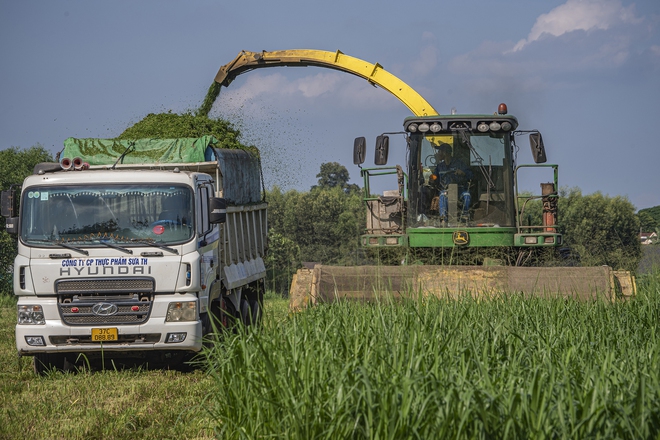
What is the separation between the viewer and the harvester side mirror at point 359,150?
489 inches

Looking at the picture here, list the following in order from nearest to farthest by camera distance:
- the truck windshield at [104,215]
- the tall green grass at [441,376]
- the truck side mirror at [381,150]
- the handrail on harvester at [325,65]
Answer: the tall green grass at [441,376]
the truck windshield at [104,215]
the truck side mirror at [381,150]
the handrail on harvester at [325,65]

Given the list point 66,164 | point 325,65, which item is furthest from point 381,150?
point 325,65

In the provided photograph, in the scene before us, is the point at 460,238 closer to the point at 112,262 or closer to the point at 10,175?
the point at 112,262

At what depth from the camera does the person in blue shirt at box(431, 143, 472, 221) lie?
12961 millimetres

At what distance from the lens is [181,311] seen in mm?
9703

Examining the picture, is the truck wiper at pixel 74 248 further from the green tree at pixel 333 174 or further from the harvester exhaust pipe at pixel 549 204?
the green tree at pixel 333 174

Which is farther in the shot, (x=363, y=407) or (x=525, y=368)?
(x=525, y=368)

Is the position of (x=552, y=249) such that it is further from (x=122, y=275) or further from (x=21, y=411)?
(x=21, y=411)

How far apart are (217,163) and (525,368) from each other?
7707 mm

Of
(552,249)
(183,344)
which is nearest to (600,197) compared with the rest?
(552,249)

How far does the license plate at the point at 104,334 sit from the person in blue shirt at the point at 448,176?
17.9ft

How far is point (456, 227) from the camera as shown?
1283cm

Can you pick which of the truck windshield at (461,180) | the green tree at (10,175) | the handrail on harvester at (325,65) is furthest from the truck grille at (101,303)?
the green tree at (10,175)

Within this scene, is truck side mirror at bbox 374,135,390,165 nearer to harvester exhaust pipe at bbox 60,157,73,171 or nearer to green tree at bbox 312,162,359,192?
harvester exhaust pipe at bbox 60,157,73,171
